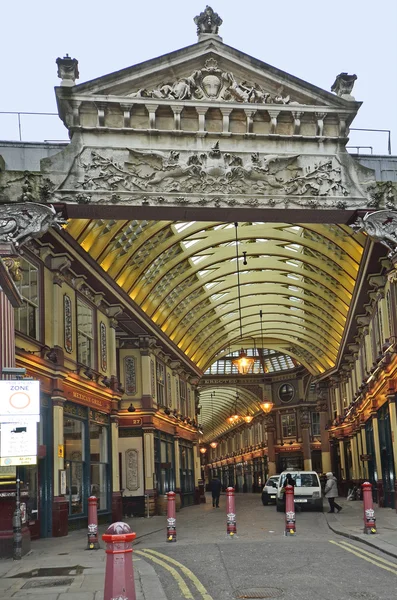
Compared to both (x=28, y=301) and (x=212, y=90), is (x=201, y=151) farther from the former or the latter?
(x=28, y=301)

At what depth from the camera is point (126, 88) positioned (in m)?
17.3

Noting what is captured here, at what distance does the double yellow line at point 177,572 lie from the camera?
10.1m

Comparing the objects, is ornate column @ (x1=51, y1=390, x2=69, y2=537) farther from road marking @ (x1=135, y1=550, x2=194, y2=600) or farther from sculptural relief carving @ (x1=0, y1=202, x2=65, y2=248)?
sculptural relief carving @ (x1=0, y1=202, x2=65, y2=248)

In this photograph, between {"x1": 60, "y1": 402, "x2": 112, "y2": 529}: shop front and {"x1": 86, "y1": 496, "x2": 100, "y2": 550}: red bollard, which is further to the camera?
{"x1": 60, "y1": 402, "x2": 112, "y2": 529}: shop front

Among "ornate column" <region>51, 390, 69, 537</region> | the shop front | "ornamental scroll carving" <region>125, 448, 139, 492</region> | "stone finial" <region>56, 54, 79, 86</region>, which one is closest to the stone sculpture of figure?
"stone finial" <region>56, 54, 79, 86</region>

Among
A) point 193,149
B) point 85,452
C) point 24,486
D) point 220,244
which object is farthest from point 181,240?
point 24,486

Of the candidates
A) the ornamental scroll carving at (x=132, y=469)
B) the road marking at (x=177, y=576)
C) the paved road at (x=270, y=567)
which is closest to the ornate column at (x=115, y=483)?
the ornamental scroll carving at (x=132, y=469)

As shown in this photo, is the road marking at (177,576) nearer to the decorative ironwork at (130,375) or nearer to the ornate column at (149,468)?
the ornate column at (149,468)

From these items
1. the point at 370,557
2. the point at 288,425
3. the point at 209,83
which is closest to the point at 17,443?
the point at 370,557

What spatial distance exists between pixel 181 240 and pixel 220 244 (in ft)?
11.8

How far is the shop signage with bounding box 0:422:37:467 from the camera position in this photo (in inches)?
349

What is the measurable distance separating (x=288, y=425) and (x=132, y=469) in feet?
112

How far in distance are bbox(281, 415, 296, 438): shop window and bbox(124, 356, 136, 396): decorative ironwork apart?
1294 inches

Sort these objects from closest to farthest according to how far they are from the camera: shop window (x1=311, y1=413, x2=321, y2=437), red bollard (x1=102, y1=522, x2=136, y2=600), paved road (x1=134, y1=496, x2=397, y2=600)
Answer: red bollard (x1=102, y1=522, x2=136, y2=600)
paved road (x1=134, y1=496, x2=397, y2=600)
shop window (x1=311, y1=413, x2=321, y2=437)
